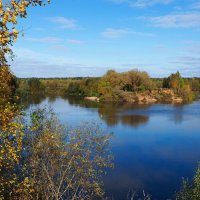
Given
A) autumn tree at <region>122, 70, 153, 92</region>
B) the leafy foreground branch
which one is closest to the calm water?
the leafy foreground branch

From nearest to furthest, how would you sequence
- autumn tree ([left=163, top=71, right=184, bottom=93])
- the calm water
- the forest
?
the forest, the calm water, autumn tree ([left=163, top=71, right=184, bottom=93])

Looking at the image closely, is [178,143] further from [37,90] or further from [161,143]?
[37,90]

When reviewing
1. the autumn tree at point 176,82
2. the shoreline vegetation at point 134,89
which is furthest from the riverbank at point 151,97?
the autumn tree at point 176,82

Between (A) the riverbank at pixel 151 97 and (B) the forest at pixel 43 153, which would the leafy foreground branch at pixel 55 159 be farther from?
(A) the riverbank at pixel 151 97

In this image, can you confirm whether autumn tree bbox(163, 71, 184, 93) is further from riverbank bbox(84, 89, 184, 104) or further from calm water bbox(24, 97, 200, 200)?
calm water bbox(24, 97, 200, 200)

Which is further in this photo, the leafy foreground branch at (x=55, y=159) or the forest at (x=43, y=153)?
the leafy foreground branch at (x=55, y=159)

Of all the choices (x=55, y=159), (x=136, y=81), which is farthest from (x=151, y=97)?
(x=55, y=159)

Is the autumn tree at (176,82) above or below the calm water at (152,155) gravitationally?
above

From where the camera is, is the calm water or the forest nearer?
the forest

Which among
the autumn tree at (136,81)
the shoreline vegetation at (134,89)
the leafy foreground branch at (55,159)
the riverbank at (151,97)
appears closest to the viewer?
the leafy foreground branch at (55,159)

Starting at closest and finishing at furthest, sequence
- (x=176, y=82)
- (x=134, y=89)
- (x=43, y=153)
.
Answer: (x=43, y=153)
(x=134, y=89)
(x=176, y=82)

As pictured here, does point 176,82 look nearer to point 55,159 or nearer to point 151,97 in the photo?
point 151,97

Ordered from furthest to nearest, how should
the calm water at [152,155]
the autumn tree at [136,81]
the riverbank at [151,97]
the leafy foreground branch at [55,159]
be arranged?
the autumn tree at [136,81], the riverbank at [151,97], the calm water at [152,155], the leafy foreground branch at [55,159]

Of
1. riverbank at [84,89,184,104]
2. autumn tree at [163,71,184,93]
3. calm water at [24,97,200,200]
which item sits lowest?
calm water at [24,97,200,200]
